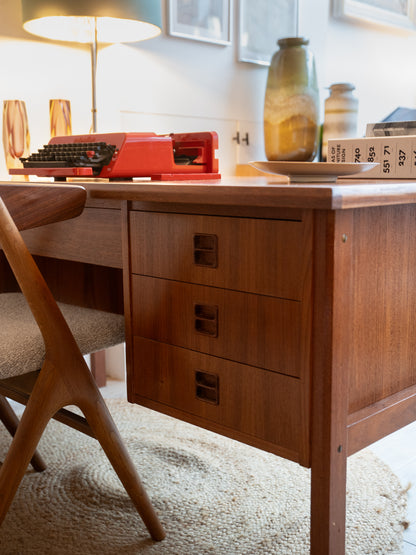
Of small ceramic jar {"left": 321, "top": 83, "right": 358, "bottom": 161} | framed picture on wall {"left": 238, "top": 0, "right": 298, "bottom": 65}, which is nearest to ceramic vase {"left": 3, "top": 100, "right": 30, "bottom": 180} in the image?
small ceramic jar {"left": 321, "top": 83, "right": 358, "bottom": 161}

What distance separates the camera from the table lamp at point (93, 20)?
1794mm

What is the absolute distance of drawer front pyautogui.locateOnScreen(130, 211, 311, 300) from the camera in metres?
0.98

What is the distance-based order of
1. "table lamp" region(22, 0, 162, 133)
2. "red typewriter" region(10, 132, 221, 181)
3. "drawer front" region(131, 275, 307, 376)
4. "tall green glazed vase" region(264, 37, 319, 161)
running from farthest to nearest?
"tall green glazed vase" region(264, 37, 319, 161)
"table lamp" region(22, 0, 162, 133)
"red typewriter" region(10, 132, 221, 181)
"drawer front" region(131, 275, 307, 376)

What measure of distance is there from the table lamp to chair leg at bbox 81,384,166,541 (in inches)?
43.9

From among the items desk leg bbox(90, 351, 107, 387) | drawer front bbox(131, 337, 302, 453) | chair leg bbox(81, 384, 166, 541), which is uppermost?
drawer front bbox(131, 337, 302, 453)

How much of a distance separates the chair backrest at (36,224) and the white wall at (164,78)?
107cm

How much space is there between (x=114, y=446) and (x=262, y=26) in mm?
2086

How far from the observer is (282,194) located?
0.93 m

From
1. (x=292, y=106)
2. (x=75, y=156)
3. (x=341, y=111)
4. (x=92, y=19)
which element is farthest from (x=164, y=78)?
(x=75, y=156)

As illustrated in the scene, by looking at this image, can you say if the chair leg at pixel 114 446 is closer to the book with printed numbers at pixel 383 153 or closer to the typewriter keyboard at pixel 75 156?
the typewriter keyboard at pixel 75 156

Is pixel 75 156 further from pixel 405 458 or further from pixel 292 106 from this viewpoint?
pixel 405 458

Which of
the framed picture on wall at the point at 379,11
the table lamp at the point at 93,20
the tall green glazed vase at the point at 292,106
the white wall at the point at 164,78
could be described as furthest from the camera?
the framed picture on wall at the point at 379,11

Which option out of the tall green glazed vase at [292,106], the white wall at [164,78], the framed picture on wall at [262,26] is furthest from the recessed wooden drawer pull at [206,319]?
the framed picture on wall at [262,26]

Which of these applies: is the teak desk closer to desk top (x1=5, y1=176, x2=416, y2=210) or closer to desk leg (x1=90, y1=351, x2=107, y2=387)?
desk top (x1=5, y1=176, x2=416, y2=210)
